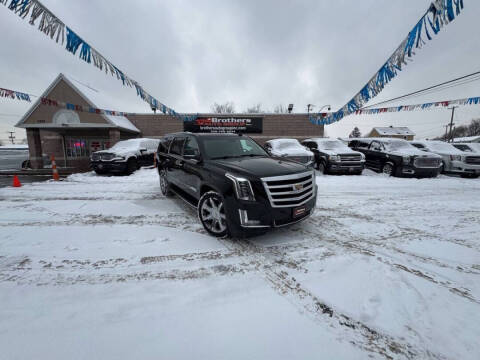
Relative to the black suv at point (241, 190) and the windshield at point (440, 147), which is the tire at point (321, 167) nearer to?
the windshield at point (440, 147)

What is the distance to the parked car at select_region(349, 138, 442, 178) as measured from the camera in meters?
8.62

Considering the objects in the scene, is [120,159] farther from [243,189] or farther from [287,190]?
[287,190]

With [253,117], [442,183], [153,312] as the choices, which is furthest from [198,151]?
[253,117]

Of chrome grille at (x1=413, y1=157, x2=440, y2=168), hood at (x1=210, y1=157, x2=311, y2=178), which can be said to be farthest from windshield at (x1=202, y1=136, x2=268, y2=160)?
chrome grille at (x1=413, y1=157, x2=440, y2=168)

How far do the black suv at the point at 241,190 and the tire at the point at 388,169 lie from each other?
814 cm

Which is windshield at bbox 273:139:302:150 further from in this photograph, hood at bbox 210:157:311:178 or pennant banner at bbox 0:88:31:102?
pennant banner at bbox 0:88:31:102

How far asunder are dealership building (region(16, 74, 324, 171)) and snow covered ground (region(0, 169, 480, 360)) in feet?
45.2

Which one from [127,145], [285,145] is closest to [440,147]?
[285,145]

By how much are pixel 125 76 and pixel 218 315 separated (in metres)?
7.81

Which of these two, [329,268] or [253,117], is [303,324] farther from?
[253,117]

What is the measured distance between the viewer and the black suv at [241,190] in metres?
2.84

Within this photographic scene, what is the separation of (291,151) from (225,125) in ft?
31.4

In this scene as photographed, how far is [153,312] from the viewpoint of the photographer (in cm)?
186

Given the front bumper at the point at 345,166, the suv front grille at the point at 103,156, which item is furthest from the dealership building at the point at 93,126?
the front bumper at the point at 345,166
